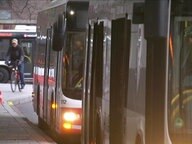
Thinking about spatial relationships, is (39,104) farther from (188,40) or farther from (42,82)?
(188,40)

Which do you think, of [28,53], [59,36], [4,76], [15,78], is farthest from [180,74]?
[28,53]

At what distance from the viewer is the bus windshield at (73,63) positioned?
13258mm

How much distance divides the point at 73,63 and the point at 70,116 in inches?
38.4

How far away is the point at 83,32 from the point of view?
1320 cm

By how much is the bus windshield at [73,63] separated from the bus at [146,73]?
423 centimetres

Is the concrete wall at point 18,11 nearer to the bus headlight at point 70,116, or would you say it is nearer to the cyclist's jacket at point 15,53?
the cyclist's jacket at point 15,53

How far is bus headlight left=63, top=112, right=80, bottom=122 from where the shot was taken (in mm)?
12992

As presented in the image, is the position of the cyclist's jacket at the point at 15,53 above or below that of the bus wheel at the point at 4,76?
above

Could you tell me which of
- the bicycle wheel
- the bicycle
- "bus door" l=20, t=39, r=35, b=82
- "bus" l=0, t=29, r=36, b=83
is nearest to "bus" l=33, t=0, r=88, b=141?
the bicycle

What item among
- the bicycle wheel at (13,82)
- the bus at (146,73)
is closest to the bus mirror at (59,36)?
the bus at (146,73)

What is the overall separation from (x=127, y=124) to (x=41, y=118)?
29.5ft

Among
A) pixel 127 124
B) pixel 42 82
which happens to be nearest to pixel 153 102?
pixel 127 124

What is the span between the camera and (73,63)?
43.7 ft

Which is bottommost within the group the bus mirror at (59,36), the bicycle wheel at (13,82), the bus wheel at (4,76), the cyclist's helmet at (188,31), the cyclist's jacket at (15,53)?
the bus wheel at (4,76)
